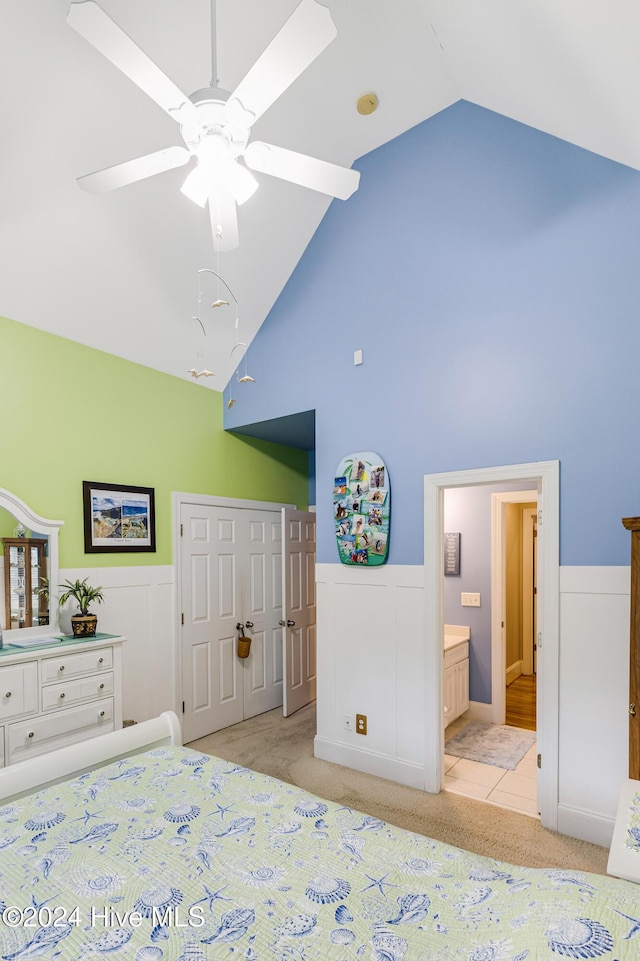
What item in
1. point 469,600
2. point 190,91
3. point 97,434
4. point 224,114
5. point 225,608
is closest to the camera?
point 224,114

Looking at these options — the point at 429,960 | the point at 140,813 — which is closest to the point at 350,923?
the point at 429,960

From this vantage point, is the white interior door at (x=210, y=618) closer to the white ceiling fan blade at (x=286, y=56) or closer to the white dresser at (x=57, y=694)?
the white dresser at (x=57, y=694)

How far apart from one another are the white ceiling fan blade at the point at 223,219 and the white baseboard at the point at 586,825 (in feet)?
10.3

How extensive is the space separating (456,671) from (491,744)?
569 mm

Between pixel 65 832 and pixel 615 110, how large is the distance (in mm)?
3275

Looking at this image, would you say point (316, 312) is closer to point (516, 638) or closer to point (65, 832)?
point (65, 832)

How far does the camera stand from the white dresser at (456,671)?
4.07 meters

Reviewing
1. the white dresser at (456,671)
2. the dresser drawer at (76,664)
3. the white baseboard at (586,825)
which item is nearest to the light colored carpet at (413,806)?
the white baseboard at (586,825)

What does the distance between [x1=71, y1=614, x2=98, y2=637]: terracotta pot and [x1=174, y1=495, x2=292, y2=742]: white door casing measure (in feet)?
3.13

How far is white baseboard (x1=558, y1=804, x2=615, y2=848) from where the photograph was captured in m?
2.56

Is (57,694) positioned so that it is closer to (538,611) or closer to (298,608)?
(298,608)

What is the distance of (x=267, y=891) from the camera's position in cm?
125

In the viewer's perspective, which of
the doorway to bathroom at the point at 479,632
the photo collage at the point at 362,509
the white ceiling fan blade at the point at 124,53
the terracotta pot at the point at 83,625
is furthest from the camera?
the doorway to bathroom at the point at 479,632

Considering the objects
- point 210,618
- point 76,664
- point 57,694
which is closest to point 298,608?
point 210,618
